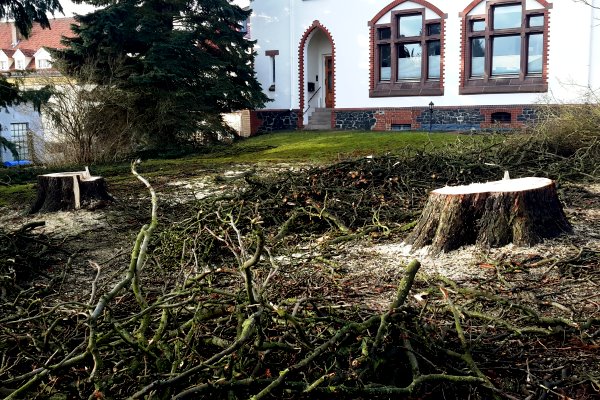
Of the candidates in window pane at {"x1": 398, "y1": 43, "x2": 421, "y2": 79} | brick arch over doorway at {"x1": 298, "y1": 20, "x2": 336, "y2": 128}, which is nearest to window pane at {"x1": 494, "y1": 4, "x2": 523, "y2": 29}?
window pane at {"x1": 398, "y1": 43, "x2": 421, "y2": 79}

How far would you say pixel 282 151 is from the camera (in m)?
19.1

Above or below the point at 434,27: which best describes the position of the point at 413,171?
below

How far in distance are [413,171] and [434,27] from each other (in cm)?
1950

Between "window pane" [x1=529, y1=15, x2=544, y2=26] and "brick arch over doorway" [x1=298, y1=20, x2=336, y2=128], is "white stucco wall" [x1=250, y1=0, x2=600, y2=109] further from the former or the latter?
"window pane" [x1=529, y1=15, x2=544, y2=26]

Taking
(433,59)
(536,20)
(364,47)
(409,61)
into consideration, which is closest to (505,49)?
(536,20)

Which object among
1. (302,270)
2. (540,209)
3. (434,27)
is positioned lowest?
(302,270)

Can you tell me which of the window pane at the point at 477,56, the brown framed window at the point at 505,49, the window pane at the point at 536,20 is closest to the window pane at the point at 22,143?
the brown framed window at the point at 505,49

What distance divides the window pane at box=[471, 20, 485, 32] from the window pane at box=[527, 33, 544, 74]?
183 cm

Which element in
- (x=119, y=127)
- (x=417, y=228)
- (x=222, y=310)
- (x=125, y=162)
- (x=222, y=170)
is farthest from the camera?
(x=119, y=127)

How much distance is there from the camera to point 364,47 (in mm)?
28406

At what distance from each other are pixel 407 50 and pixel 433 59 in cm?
124

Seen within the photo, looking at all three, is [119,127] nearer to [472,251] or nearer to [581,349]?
[472,251]

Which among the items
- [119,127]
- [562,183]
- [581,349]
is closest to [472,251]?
[581,349]

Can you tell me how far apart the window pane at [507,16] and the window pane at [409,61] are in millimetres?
3291
